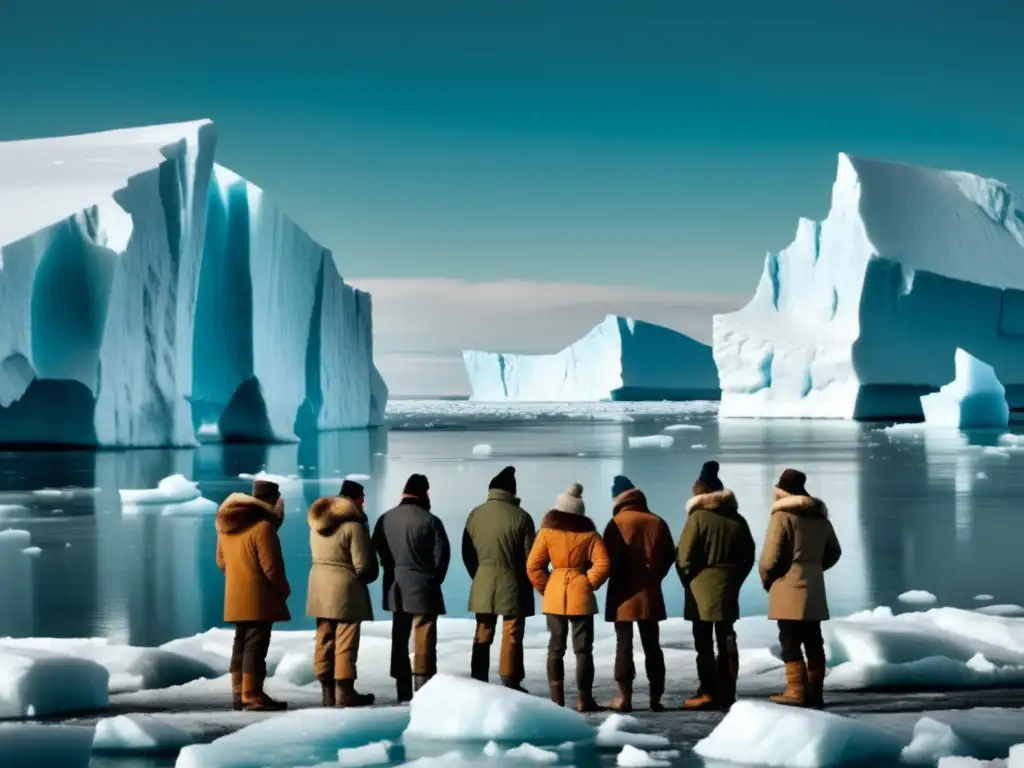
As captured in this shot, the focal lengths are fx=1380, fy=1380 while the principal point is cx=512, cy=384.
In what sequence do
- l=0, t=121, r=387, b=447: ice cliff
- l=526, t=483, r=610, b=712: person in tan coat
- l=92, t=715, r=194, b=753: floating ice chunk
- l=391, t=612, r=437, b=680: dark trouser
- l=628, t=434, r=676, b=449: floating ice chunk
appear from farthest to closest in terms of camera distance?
l=628, t=434, r=676, b=449: floating ice chunk, l=0, t=121, r=387, b=447: ice cliff, l=391, t=612, r=437, b=680: dark trouser, l=526, t=483, r=610, b=712: person in tan coat, l=92, t=715, r=194, b=753: floating ice chunk

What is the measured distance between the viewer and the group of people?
4953 mm

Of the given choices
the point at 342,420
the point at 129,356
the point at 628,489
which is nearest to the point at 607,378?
the point at 342,420

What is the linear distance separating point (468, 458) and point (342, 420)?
487 inches

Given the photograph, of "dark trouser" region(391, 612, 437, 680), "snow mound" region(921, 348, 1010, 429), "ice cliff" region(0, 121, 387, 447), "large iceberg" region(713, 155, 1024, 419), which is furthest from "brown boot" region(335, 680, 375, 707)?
"large iceberg" region(713, 155, 1024, 419)

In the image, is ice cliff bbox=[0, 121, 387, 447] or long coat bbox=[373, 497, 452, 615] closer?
long coat bbox=[373, 497, 452, 615]

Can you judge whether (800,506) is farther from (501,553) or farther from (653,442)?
(653,442)

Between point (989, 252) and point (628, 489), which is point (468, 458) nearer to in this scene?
point (628, 489)

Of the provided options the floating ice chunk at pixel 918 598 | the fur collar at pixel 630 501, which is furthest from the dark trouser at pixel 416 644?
the floating ice chunk at pixel 918 598

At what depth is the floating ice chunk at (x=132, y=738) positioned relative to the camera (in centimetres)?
450

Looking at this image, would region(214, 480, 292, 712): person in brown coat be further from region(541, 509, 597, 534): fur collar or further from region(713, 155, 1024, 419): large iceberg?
region(713, 155, 1024, 419): large iceberg

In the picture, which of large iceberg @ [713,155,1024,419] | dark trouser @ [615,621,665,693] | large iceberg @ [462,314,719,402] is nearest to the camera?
dark trouser @ [615,621,665,693]

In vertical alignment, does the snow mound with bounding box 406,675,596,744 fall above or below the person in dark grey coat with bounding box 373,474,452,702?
below

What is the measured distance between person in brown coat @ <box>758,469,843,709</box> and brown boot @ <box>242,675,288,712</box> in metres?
1.85

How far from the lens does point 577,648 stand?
16.5ft
